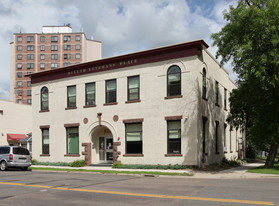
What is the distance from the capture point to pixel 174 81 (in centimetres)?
2186

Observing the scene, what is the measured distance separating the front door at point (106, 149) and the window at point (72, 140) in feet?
6.18

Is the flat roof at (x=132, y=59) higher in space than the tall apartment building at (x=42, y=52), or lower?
lower

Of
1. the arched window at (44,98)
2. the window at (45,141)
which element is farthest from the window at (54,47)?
the window at (45,141)

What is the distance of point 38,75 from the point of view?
29031 mm

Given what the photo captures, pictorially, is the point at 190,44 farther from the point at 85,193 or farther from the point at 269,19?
the point at 85,193

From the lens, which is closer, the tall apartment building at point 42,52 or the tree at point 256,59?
the tree at point 256,59

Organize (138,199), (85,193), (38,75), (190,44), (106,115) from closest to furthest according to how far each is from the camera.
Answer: (138,199) < (85,193) < (190,44) < (106,115) < (38,75)

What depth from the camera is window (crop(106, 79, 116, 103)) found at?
24375mm

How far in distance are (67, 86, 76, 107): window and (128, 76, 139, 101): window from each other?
212 inches

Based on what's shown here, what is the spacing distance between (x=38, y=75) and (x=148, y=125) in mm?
12121

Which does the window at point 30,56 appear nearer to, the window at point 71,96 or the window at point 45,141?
the window at point 45,141

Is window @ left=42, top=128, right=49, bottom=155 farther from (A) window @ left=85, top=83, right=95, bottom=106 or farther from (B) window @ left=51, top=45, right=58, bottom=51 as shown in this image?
(B) window @ left=51, top=45, right=58, bottom=51

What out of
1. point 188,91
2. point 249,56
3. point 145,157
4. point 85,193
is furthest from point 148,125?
point 85,193

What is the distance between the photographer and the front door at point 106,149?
25478 millimetres
